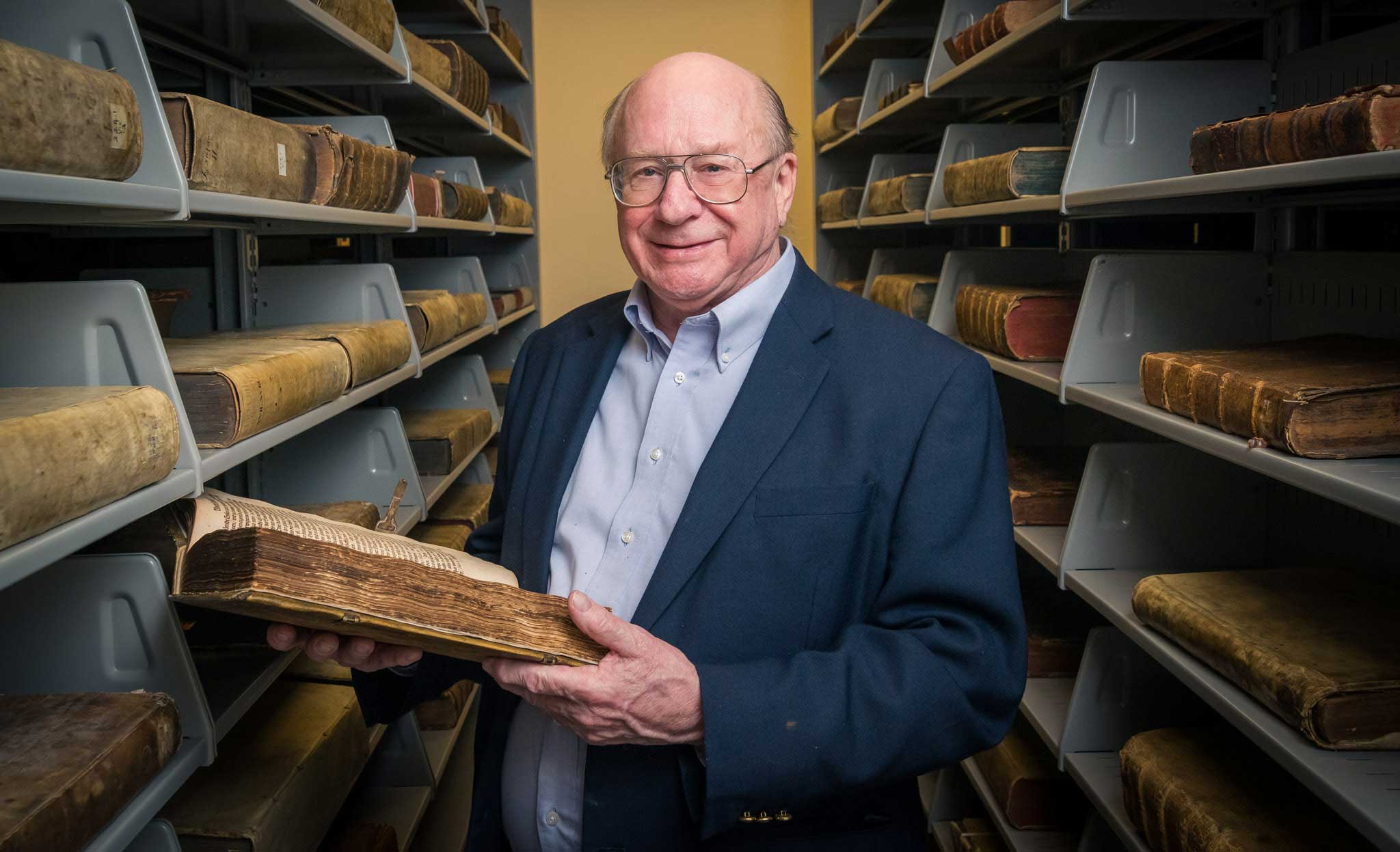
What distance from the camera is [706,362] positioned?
1663 millimetres

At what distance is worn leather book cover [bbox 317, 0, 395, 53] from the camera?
2.51m

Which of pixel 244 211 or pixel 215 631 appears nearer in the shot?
pixel 244 211

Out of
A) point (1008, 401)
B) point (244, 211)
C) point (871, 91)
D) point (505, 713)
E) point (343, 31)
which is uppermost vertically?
point (871, 91)

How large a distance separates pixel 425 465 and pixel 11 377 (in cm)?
238

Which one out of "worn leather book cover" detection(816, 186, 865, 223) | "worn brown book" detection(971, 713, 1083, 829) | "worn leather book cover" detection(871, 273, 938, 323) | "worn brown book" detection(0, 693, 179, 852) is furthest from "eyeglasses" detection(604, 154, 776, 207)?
"worn leather book cover" detection(816, 186, 865, 223)

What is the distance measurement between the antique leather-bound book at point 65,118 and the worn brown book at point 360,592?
16.6 inches

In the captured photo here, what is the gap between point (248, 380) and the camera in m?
1.76

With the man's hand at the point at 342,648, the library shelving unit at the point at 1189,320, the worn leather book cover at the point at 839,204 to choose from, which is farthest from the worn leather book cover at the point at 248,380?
the worn leather book cover at the point at 839,204

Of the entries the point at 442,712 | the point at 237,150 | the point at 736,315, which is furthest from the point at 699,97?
the point at 442,712

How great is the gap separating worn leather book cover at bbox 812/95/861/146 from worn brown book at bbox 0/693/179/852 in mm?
4590

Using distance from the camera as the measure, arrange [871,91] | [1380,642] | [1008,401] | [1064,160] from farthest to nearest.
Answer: [871,91]
[1008,401]
[1064,160]
[1380,642]

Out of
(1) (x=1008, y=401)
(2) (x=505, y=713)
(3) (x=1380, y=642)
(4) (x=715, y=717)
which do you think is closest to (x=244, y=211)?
(2) (x=505, y=713)

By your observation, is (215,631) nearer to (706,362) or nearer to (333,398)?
(333,398)

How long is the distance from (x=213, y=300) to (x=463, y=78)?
1883 millimetres
